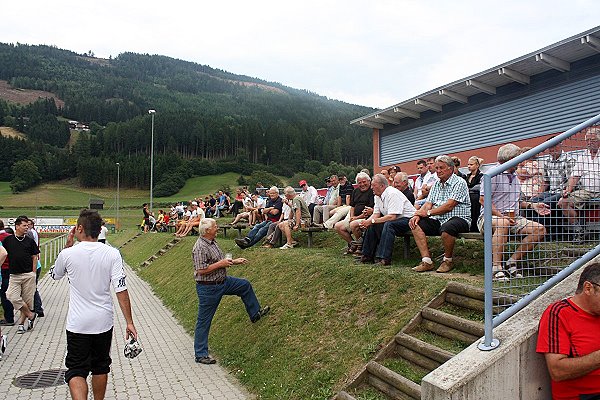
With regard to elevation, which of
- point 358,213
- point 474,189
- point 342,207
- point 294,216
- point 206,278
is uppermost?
point 474,189

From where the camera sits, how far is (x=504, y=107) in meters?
16.3

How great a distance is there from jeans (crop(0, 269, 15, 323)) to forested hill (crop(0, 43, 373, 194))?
277 feet

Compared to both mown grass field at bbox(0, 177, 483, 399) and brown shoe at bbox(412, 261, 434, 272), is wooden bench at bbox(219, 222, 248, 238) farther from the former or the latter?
brown shoe at bbox(412, 261, 434, 272)

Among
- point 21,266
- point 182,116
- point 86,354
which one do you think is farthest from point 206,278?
point 182,116

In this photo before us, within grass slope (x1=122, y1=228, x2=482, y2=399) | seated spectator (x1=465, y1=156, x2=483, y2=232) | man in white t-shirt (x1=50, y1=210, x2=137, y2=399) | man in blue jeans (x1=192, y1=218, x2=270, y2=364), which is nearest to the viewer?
man in white t-shirt (x1=50, y1=210, x2=137, y2=399)

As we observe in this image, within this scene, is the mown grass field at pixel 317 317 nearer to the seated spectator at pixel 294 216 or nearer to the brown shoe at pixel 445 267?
the brown shoe at pixel 445 267

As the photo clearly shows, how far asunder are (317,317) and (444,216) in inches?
98.2

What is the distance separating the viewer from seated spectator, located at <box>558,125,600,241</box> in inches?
171

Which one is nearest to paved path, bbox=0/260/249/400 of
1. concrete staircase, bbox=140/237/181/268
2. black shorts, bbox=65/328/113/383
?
black shorts, bbox=65/328/113/383

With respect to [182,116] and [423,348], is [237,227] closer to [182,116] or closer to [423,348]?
[423,348]

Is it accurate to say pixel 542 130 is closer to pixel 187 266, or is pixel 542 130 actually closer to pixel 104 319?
pixel 187 266

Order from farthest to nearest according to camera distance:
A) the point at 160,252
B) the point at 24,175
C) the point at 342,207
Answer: the point at 24,175 < the point at 160,252 < the point at 342,207

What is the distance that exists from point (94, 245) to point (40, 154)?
363 feet

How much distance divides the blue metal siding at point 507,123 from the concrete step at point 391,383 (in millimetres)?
11888
